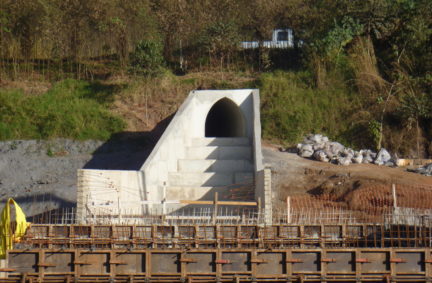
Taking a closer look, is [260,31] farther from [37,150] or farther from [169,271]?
[169,271]

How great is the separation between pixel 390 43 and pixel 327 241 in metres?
13.6

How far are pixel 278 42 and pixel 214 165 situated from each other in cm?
1117

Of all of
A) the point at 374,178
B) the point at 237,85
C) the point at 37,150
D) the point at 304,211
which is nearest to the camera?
the point at 304,211

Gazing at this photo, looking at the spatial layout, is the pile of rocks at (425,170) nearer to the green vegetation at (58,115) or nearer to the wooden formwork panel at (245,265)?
the wooden formwork panel at (245,265)

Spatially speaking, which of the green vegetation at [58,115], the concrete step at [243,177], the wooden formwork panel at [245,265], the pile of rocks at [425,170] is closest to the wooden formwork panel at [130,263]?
the wooden formwork panel at [245,265]

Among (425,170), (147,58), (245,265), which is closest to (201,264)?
(245,265)

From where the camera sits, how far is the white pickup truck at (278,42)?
29.1m

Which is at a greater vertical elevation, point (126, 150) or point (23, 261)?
point (126, 150)

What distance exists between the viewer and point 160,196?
18.1m

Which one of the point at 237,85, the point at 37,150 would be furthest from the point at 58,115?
the point at 237,85

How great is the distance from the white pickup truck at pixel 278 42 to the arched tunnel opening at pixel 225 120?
4.55 meters

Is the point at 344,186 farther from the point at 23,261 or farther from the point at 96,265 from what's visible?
the point at 23,261

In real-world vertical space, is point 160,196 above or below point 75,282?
above

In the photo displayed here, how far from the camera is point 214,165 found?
19.6 meters
